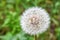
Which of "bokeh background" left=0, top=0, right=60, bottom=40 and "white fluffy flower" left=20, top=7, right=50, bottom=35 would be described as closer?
"white fluffy flower" left=20, top=7, right=50, bottom=35

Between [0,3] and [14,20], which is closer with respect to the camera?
[14,20]

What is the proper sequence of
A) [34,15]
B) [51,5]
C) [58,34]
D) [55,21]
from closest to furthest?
[34,15], [58,34], [55,21], [51,5]

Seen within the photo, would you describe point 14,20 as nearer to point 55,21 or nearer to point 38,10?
point 38,10

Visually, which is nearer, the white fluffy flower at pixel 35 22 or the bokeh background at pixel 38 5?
the white fluffy flower at pixel 35 22

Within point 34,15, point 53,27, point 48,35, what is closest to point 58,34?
point 48,35

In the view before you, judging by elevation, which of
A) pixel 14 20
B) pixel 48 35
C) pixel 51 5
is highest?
pixel 51 5

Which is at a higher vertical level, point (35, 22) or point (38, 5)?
point (38, 5)

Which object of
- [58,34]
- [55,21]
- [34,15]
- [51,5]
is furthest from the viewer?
[51,5]

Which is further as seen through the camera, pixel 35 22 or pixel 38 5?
pixel 38 5
